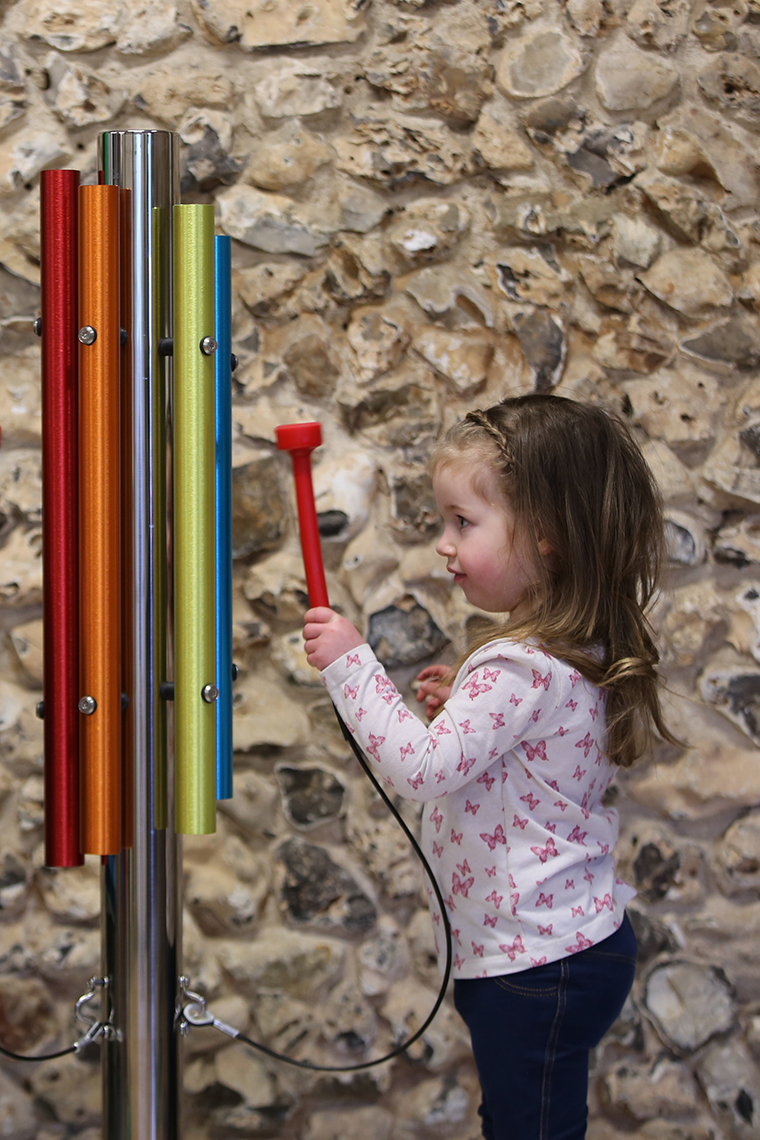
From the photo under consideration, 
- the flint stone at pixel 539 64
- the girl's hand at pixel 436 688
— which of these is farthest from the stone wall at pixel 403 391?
the girl's hand at pixel 436 688

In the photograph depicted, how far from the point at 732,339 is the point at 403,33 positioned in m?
0.67

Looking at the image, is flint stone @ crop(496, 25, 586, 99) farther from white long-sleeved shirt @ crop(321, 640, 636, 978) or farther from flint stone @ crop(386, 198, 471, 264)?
white long-sleeved shirt @ crop(321, 640, 636, 978)

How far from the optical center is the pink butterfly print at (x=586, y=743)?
1.08 metres

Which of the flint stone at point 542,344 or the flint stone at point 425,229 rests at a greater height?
the flint stone at point 425,229

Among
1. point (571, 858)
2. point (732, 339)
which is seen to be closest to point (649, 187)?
point (732, 339)

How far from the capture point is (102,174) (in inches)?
39.2

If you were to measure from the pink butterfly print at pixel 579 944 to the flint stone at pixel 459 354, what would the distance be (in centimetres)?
82

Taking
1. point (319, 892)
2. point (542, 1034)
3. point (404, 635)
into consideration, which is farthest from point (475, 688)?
point (319, 892)

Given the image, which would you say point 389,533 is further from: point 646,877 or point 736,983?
point 736,983

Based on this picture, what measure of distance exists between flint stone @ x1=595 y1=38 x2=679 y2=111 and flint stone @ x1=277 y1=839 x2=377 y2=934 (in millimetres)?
1212

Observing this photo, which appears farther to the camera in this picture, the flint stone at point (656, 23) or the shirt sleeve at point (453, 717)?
the flint stone at point (656, 23)

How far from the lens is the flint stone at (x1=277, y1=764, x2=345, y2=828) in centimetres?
153

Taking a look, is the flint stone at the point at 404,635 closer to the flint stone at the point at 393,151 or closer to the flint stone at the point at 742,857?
the flint stone at the point at 742,857

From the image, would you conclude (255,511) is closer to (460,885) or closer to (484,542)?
(484,542)
